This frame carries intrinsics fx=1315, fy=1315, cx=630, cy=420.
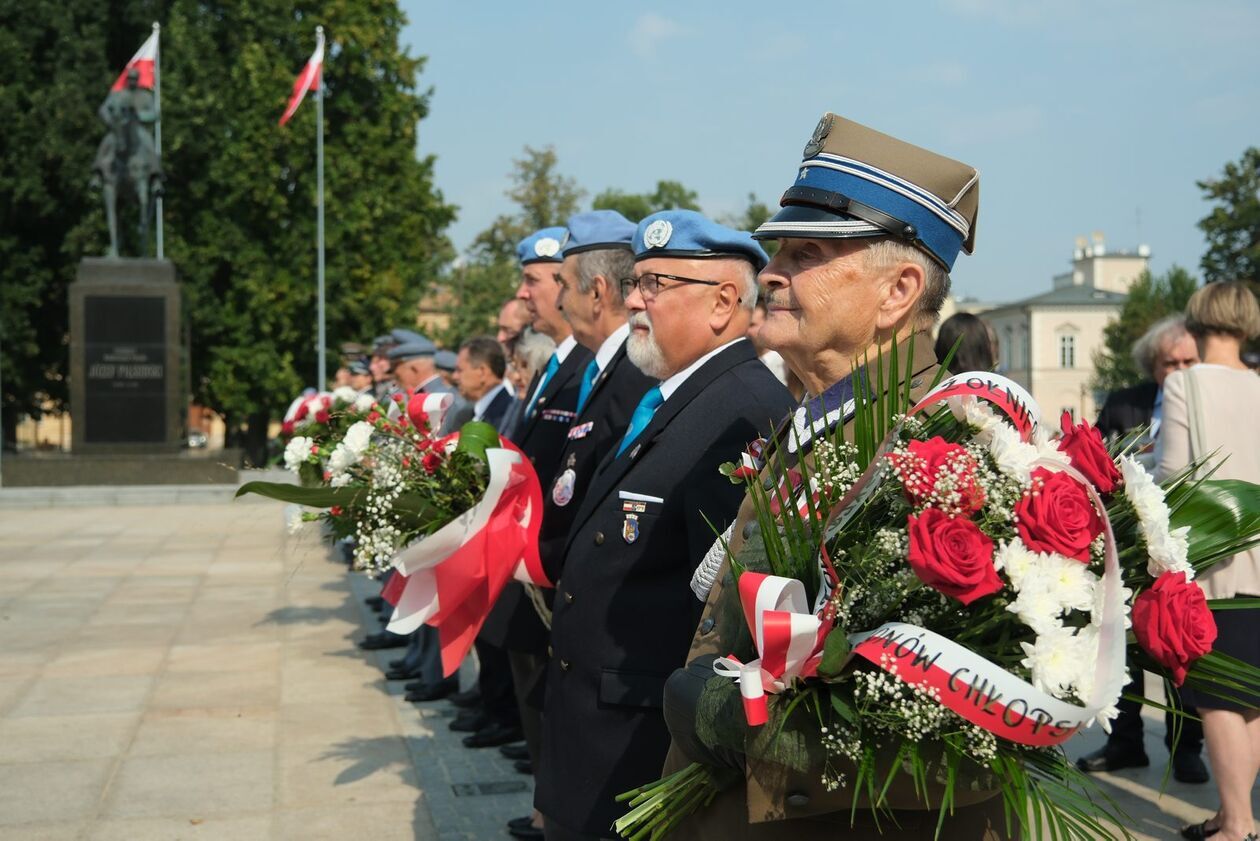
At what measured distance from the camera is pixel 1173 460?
4.83 meters

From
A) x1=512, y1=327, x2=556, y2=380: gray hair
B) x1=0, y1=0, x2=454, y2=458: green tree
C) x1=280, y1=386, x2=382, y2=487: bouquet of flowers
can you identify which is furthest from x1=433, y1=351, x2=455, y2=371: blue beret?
A: x1=0, y1=0, x2=454, y2=458: green tree

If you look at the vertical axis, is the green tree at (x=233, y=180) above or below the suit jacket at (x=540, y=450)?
above

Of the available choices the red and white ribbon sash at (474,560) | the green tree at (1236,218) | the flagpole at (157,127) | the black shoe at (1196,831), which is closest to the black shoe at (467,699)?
the red and white ribbon sash at (474,560)

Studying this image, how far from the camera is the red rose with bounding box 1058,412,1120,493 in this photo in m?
1.85

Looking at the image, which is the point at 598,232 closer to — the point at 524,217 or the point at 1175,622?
the point at 1175,622

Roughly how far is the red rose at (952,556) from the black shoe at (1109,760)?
4.65m

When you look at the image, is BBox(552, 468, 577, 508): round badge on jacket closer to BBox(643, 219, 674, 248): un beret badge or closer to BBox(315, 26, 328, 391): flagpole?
BBox(643, 219, 674, 248): un beret badge

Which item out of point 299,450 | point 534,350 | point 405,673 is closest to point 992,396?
point 299,450

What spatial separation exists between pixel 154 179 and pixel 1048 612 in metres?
24.9

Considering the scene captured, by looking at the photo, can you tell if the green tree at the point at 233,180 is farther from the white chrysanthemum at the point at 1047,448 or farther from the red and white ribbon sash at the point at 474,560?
the white chrysanthemum at the point at 1047,448

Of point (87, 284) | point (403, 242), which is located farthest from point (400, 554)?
point (403, 242)

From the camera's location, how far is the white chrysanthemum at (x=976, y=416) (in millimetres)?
1864

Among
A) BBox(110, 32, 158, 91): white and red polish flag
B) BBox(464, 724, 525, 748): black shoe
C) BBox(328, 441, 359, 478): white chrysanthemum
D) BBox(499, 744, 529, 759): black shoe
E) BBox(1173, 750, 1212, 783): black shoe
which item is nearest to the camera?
Answer: BBox(328, 441, 359, 478): white chrysanthemum

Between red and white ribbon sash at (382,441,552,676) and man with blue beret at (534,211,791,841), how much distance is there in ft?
2.43
